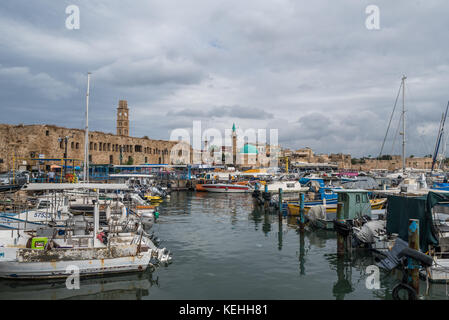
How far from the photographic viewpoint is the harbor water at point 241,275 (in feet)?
37.8

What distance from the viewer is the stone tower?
99250mm

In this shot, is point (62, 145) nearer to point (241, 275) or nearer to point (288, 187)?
point (288, 187)

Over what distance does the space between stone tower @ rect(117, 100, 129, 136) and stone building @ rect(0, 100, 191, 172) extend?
16715 mm

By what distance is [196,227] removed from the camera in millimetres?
23203

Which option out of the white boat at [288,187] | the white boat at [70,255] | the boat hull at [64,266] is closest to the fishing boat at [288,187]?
the white boat at [288,187]

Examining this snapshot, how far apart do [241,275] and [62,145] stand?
5403 centimetres

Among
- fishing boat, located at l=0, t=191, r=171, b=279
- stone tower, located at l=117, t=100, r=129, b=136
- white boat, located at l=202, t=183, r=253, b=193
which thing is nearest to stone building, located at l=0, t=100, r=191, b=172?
stone tower, located at l=117, t=100, r=129, b=136

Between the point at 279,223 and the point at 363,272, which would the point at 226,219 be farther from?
the point at 363,272

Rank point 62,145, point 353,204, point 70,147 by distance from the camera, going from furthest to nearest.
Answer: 1. point 70,147
2. point 62,145
3. point 353,204

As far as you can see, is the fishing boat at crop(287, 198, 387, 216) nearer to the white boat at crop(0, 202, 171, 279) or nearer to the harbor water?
the harbor water

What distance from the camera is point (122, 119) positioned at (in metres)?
99.4

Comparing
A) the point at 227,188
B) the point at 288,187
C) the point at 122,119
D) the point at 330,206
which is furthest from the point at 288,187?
the point at 122,119
